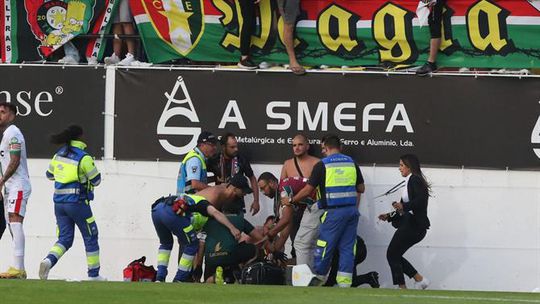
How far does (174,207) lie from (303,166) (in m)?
2.30

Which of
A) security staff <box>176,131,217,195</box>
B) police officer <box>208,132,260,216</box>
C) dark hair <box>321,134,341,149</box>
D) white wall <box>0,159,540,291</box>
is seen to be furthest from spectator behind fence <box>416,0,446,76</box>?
security staff <box>176,131,217,195</box>

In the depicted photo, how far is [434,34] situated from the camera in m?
18.1

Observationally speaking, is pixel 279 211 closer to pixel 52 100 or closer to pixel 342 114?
pixel 342 114

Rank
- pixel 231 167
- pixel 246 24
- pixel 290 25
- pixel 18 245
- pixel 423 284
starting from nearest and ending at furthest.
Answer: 1. pixel 18 245
2. pixel 423 284
3. pixel 231 167
4. pixel 290 25
5. pixel 246 24

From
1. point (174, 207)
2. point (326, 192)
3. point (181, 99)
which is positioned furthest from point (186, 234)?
point (181, 99)

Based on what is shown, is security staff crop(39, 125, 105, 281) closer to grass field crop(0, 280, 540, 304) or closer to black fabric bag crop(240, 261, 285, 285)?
grass field crop(0, 280, 540, 304)

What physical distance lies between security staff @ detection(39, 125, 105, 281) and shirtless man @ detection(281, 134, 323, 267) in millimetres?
2503

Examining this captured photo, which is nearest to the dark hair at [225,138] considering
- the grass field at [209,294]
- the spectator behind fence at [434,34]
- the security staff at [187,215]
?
the security staff at [187,215]

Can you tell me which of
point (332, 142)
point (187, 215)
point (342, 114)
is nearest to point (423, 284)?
point (332, 142)

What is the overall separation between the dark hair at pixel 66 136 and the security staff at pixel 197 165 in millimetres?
1604

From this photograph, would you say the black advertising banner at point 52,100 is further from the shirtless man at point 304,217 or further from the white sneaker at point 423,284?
the white sneaker at point 423,284

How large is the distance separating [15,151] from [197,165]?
2.44 m

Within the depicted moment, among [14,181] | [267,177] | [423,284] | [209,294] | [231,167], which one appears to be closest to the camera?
[209,294]

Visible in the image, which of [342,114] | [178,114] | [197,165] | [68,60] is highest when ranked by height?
[68,60]
